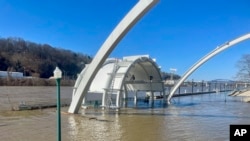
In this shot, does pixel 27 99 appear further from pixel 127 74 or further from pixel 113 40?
pixel 113 40

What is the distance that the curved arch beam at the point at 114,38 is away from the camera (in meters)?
19.7

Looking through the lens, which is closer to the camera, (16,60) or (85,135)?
(85,135)

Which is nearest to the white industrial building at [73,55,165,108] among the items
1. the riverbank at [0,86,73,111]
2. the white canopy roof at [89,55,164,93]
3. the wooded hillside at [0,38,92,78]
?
the white canopy roof at [89,55,164,93]

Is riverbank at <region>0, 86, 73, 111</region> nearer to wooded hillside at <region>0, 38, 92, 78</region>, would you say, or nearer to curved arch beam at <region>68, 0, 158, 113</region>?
curved arch beam at <region>68, 0, 158, 113</region>

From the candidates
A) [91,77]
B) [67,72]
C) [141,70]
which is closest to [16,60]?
[67,72]

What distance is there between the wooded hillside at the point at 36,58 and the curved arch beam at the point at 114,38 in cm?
10930

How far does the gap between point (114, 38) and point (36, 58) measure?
5298 inches

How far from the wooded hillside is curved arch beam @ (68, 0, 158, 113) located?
109 meters

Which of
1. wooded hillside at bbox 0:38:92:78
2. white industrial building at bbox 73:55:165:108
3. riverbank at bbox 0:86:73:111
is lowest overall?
riverbank at bbox 0:86:73:111

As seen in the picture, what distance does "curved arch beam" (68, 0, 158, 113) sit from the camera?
19.7m

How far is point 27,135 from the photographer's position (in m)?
16.0

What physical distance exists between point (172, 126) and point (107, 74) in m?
12.5

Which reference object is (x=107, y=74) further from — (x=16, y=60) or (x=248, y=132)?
(x=16, y=60)

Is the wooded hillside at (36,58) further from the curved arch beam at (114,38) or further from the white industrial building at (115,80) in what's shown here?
the curved arch beam at (114,38)
